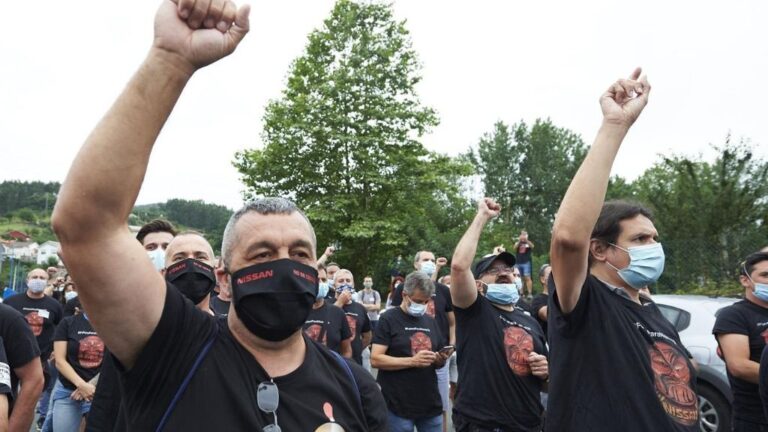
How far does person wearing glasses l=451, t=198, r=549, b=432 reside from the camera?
15.7ft

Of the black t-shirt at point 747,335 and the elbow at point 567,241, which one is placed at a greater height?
the elbow at point 567,241

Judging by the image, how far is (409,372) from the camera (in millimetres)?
6660

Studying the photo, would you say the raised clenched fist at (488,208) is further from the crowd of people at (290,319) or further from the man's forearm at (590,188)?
the man's forearm at (590,188)

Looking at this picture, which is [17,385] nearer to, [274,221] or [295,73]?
[274,221]

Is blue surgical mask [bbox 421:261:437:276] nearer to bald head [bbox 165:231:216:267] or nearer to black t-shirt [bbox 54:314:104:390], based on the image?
black t-shirt [bbox 54:314:104:390]

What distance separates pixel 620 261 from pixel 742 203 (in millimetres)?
18559

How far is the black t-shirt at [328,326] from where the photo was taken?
23.1 ft

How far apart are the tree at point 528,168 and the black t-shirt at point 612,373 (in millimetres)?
53306

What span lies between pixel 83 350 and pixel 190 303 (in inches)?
195

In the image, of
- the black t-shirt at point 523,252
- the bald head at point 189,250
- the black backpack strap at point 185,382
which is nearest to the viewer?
the black backpack strap at point 185,382

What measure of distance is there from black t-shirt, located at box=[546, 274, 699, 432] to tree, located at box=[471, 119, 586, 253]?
53306 millimetres

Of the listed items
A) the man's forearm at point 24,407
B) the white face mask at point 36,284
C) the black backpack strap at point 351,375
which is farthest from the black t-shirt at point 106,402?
the white face mask at point 36,284

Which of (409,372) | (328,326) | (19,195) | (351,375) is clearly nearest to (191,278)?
(351,375)

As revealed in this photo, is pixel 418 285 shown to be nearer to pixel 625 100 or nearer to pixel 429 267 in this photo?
pixel 429 267
